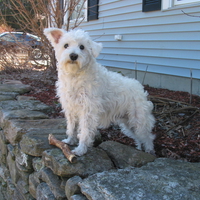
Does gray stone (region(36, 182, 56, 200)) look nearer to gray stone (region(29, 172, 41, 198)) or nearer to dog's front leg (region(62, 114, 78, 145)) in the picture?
gray stone (region(29, 172, 41, 198))

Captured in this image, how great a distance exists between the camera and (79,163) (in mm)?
2559

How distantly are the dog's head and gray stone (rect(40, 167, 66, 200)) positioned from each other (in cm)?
123

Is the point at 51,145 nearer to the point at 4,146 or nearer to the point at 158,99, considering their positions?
the point at 4,146

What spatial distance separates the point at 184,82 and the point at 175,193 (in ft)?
14.6

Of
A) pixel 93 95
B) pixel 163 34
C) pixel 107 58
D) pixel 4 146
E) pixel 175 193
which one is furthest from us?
pixel 107 58

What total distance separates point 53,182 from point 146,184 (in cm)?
110

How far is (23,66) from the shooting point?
9508mm

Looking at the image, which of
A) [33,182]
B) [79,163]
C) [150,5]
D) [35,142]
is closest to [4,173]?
[33,182]

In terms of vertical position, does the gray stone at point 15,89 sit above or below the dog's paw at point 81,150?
above

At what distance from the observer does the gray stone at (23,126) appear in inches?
137

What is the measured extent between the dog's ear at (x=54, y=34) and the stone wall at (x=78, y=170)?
1300mm

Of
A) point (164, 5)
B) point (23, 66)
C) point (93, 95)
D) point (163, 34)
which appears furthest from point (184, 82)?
point (23, 66)

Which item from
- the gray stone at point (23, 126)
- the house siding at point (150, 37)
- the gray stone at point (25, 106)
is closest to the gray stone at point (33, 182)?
the gray stone at point (23, 126)

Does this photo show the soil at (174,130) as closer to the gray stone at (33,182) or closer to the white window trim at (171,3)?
the gray stone at (33,182)
